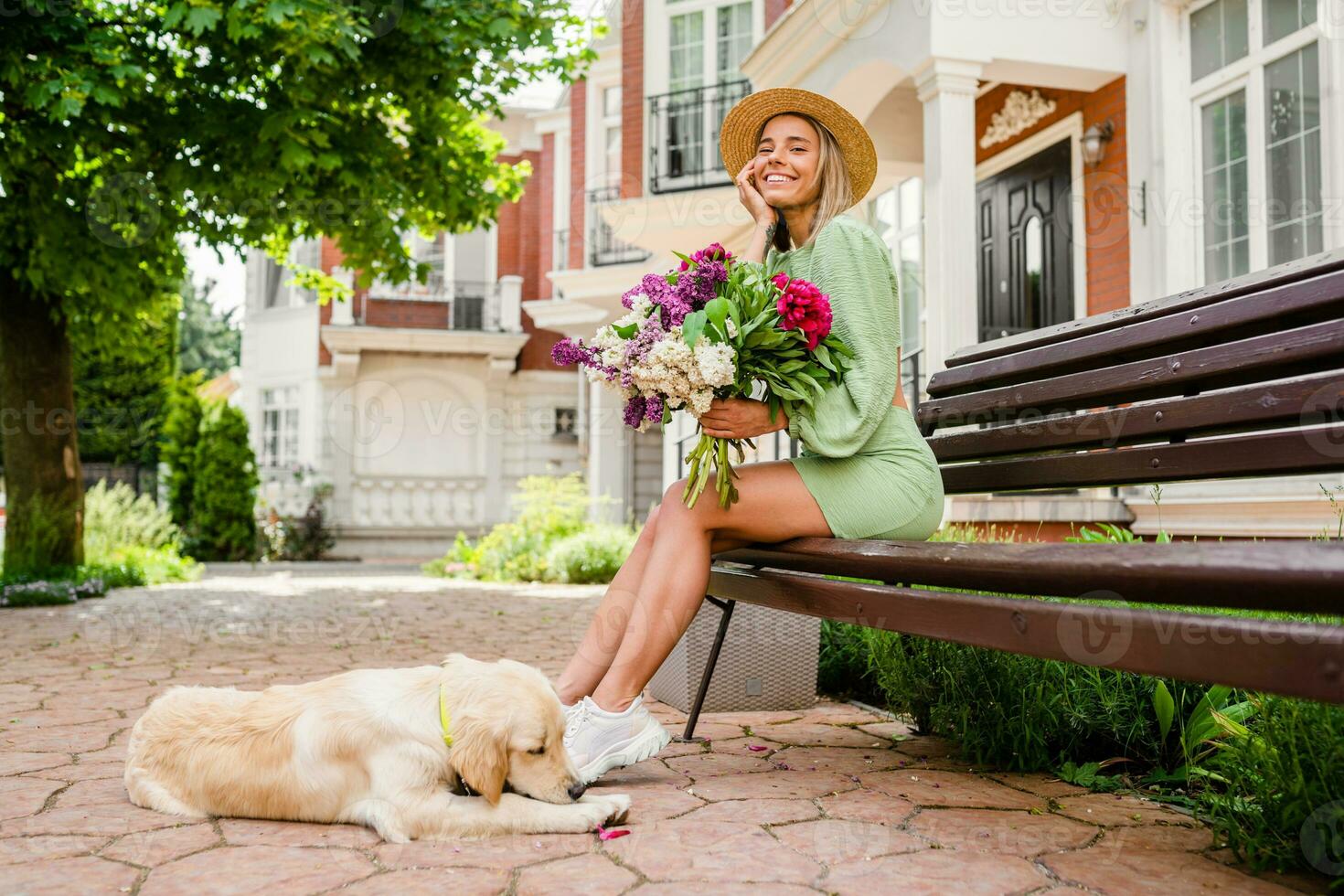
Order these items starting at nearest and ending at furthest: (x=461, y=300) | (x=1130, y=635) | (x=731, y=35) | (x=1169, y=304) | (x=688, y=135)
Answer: (x=1130, y=635), (x=1169, y=304), (x=688, y=135), (x=731, y=35), (x=461, y=300)

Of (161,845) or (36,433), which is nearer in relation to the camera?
(161,845)

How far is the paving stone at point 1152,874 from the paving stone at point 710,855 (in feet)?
1.73

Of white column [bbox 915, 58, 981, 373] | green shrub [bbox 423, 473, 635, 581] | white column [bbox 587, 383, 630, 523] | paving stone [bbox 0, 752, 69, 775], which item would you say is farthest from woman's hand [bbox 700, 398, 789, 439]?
white column [bbox 587, 383, 630, 523]

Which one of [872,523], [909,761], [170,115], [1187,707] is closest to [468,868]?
[872,523]

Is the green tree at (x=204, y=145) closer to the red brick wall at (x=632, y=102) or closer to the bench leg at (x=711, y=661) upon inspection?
the red brick wall at (x=632, y=102)

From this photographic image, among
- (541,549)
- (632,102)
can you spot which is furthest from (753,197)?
(632,102)

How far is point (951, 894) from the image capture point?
1.97 meters

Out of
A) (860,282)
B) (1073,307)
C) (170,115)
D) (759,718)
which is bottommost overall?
(759,718)

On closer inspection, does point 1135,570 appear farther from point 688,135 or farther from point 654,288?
point 688,135

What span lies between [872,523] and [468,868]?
4.22 feet

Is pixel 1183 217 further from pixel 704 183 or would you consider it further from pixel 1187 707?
pixel 704 183

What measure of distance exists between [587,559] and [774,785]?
812 centimetres

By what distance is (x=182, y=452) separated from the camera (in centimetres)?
1677

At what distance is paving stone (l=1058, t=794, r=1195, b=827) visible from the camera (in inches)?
98.1
